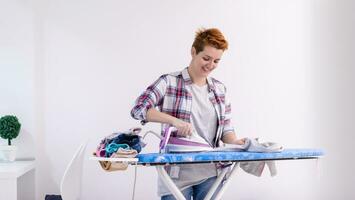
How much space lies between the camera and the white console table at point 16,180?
2.24 m

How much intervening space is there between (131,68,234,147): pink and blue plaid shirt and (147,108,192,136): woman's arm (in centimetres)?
3

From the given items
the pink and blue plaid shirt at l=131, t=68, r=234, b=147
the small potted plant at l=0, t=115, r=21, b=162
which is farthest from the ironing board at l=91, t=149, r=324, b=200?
the small potted plant at l=0, t=115, r=21, b=162

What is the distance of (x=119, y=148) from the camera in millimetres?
1436

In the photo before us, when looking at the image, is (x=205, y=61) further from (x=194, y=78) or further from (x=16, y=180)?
(x=16, y=180)

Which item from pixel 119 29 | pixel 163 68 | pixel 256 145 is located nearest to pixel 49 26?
pixel 119 29

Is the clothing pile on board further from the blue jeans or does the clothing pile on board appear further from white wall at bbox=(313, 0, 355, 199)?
white wall at bbox=(313, 0, 355, 199)

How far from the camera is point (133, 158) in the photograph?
1409 mm

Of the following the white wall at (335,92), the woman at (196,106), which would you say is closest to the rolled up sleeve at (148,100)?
the woman at (196,106)

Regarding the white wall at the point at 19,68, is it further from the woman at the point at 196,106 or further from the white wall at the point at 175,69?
the woman at the point at 196,106

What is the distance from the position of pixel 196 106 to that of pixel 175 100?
0.10 metres

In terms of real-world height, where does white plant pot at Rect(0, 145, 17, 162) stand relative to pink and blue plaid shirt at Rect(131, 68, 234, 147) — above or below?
below

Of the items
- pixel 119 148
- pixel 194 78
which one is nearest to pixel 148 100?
pixel 194 78

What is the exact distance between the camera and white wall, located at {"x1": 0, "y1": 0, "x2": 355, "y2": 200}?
2670mm

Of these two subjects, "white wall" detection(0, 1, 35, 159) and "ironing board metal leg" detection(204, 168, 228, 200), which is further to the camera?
"white wall" detection(0, 1, 35, 159)
